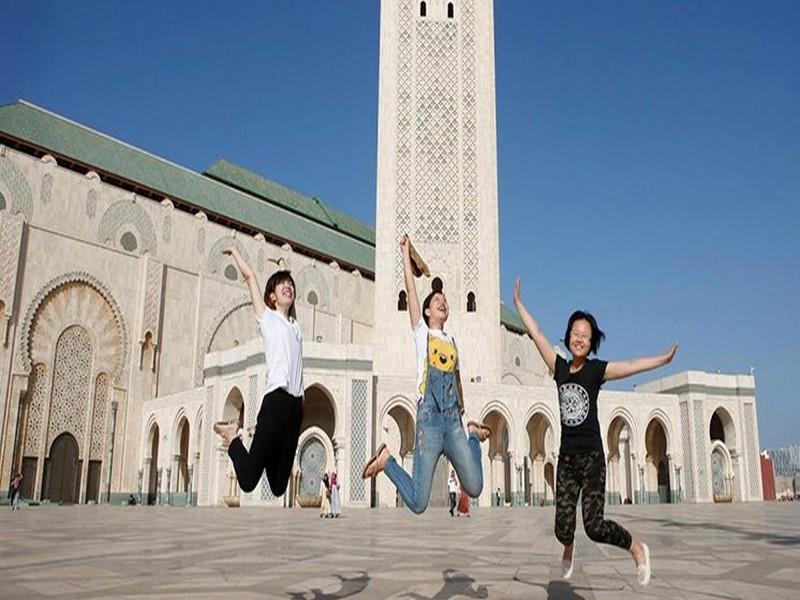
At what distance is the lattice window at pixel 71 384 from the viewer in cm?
2688

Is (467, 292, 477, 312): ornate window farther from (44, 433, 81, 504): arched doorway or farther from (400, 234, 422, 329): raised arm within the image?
(400, 234, 422, 329): raised arm

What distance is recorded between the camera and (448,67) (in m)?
31.9

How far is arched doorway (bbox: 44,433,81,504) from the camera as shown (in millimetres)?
26422

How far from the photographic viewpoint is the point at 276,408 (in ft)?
12.8

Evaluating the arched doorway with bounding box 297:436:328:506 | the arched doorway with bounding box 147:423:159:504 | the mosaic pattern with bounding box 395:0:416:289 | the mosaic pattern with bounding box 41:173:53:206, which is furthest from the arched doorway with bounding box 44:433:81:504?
the mosaic pattern with bounding box 395:0:416:289

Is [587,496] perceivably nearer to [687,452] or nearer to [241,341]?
[687,452]

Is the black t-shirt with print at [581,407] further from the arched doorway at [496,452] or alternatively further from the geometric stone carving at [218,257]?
the geometric stone carving at [218,257]

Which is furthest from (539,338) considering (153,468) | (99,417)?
(153,468)

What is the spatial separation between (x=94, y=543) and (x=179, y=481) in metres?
23.2

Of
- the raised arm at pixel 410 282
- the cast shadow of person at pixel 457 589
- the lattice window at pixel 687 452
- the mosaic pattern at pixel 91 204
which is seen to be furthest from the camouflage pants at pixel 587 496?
the lattice window at pixel 687 452

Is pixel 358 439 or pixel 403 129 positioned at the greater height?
pixel 403 129

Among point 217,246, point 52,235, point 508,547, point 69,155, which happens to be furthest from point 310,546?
point 217,246

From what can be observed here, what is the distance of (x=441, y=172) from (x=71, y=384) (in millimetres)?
15887

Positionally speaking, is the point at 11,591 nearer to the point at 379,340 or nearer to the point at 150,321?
the point at 379,340
